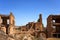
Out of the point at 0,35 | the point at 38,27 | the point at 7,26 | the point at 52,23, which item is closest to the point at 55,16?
the point at 52,23

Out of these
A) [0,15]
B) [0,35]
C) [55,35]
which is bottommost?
[55,35]

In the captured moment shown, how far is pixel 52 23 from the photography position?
45.8 metres

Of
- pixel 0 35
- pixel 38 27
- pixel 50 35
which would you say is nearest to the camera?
pixel 0 35

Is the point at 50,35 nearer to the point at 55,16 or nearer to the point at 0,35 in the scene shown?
the point at 55,16

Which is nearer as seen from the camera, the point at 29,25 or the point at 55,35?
the point at 55,35

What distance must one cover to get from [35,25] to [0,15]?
14.9m

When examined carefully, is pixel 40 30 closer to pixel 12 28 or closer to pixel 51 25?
pixel 51 25

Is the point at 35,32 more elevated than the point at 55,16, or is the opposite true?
the point at 55,16

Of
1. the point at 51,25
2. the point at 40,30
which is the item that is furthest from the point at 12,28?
the point at 51,25

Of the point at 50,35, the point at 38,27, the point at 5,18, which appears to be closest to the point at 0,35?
the point at 50,35

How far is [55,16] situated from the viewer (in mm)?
45062

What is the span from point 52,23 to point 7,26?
15205 mm

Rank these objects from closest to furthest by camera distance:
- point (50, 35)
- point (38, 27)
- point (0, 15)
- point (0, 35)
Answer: point (0, 35)
point (50, 35)
point (0, 15)
point (38, 27)

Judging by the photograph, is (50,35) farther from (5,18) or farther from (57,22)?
(5,18)
